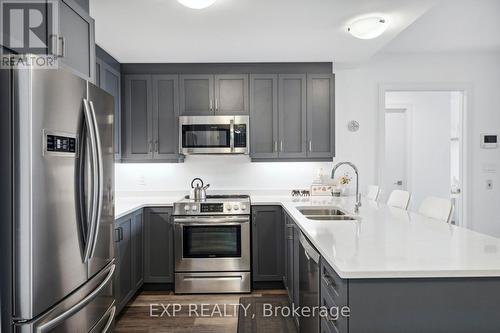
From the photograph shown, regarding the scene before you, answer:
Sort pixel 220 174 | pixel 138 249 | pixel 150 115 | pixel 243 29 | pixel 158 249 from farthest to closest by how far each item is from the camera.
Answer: pixel 220 174, pixel 150 115, pixel 158 249, pixel 138 249, pixel 243 29

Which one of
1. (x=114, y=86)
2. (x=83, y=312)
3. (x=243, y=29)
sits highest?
(x=243, y=29)

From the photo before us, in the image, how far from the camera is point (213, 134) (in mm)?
3678

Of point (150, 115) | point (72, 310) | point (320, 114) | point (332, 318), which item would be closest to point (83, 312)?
point (72, 310)

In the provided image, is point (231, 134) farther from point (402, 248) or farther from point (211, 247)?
point (402, 248)

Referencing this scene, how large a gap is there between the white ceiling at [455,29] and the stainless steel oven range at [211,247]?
2418mm

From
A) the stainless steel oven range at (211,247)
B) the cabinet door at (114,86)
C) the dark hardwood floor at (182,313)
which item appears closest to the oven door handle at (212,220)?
the stainless steel oven range at (211,247)

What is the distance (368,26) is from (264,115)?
5.02 feet

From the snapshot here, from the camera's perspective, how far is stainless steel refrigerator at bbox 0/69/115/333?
4.17 ft

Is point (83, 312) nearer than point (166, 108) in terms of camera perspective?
Yes

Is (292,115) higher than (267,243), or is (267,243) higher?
(292,115)

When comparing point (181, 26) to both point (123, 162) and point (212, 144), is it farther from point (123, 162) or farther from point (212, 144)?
point (123, 162)

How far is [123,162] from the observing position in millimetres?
3871

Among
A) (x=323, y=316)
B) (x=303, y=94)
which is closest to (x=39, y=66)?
(x=323, y=316)

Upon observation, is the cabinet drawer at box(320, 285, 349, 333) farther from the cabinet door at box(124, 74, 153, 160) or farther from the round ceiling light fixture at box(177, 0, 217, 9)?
the cabinet door at box(124, 74, 153, 160)
